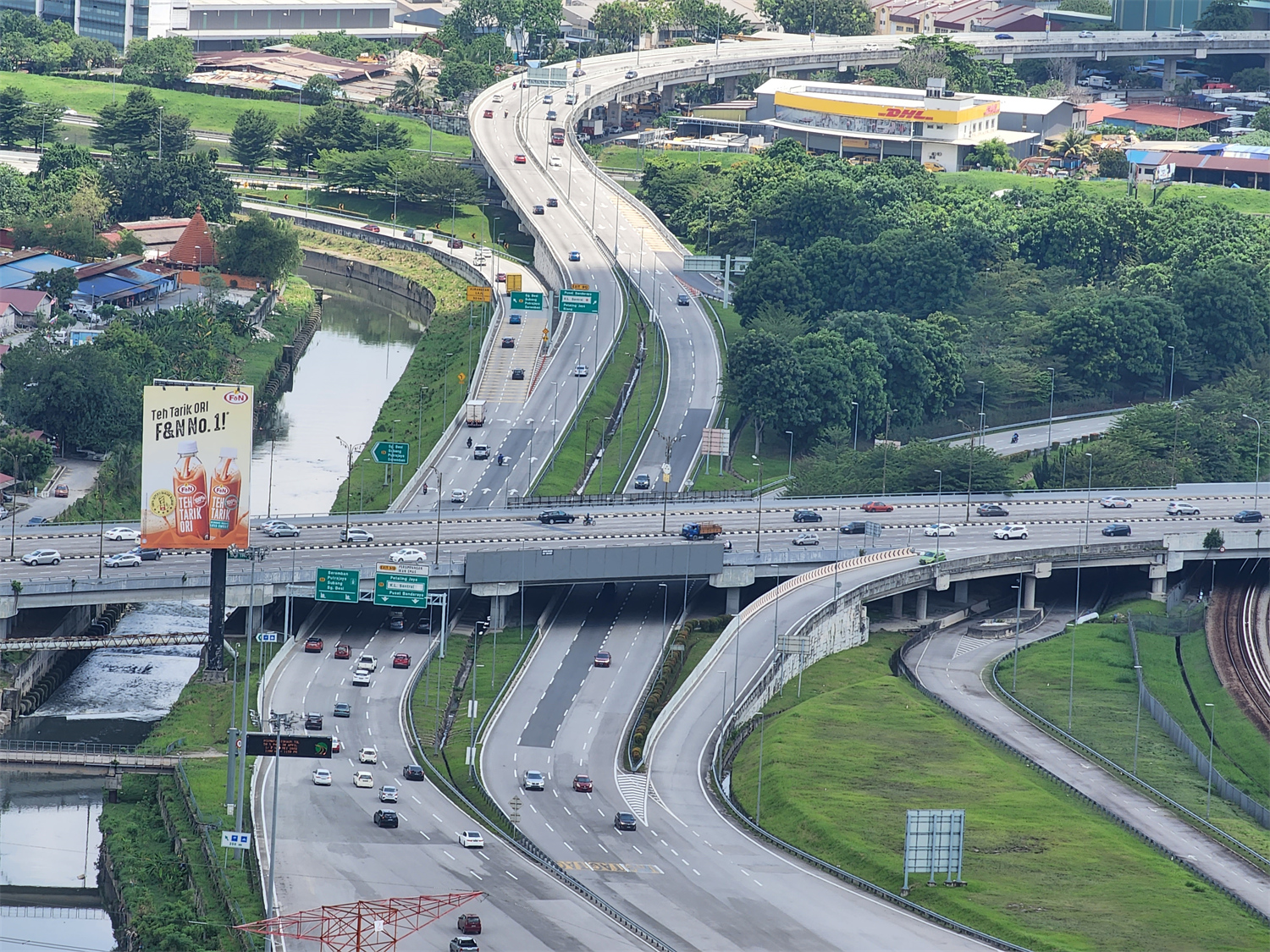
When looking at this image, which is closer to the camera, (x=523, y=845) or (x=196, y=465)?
(x=523, y=845)

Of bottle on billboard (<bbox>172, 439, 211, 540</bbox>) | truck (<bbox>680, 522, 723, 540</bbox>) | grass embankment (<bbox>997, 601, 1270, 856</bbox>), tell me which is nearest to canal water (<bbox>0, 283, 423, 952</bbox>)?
bottle on billboard (<bbox>172, 439, 211, 540</bbox>)

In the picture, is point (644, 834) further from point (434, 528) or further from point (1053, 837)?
point (434, 528)

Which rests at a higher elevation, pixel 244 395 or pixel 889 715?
pixel 244 395

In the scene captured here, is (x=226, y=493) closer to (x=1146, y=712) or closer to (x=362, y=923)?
(x=362, y=923)

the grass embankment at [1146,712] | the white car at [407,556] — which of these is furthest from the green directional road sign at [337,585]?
the grass embankment at [1146,712]

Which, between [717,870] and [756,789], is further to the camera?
[756,789]

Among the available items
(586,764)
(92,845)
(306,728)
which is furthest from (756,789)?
(92,845)

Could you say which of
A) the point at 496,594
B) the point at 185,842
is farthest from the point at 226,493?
the point at 185,842
